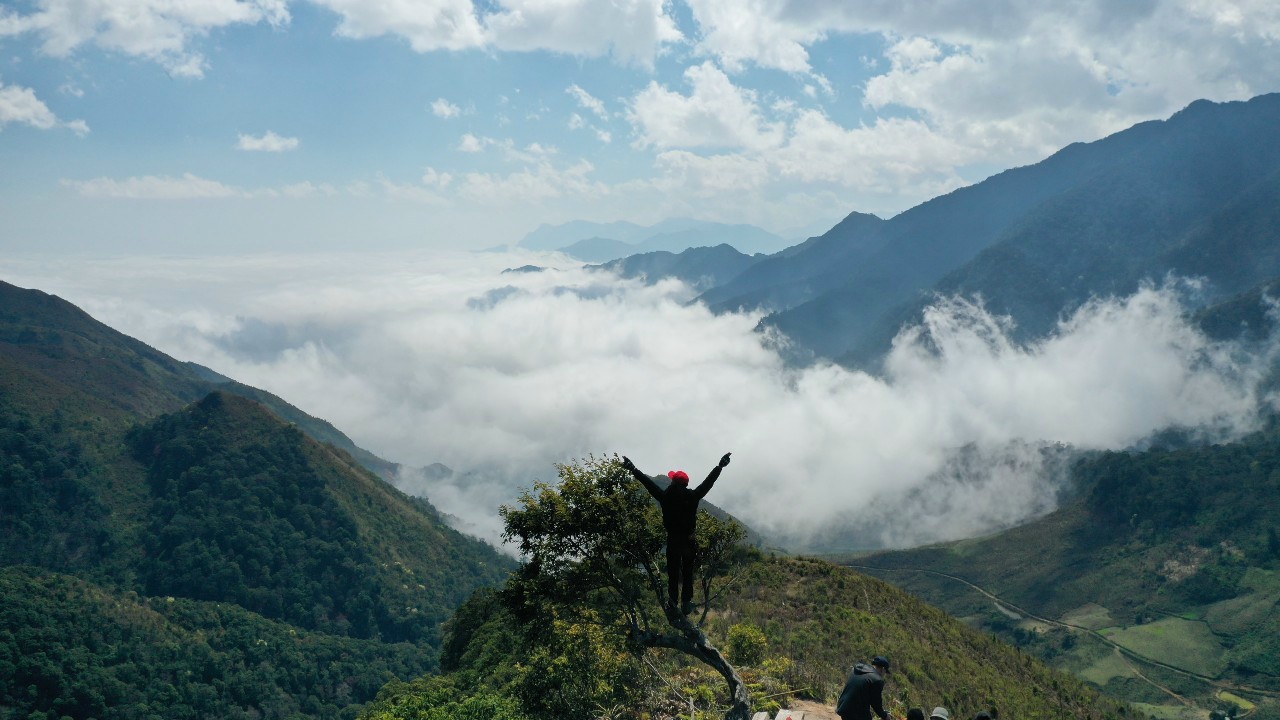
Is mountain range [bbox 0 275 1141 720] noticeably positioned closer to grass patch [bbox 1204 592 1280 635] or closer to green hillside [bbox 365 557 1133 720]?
green hillside [bbox 365 557 1133 720]

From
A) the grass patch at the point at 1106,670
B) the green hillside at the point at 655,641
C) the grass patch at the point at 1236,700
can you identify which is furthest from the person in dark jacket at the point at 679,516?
the grass patch at the point at 1106,670

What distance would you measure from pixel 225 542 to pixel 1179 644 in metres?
229

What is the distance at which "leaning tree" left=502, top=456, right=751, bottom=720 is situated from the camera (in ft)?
52.5

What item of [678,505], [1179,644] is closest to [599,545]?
[678,505]

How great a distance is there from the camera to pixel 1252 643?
162375 millimetres

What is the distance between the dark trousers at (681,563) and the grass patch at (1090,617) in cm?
21717

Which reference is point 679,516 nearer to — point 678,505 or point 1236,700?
point 678,505

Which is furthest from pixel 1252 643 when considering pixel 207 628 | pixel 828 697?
pixel 207 628

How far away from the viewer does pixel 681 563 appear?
14.8 metres

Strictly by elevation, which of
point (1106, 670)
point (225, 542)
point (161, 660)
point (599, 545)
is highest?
point (599, 545)

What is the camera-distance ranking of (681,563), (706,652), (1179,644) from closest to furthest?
(681,563) → (706,652) → (1179,644)

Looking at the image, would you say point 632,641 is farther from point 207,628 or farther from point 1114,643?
point 1114,643

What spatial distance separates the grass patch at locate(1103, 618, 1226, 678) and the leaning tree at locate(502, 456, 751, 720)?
19985 centimetres

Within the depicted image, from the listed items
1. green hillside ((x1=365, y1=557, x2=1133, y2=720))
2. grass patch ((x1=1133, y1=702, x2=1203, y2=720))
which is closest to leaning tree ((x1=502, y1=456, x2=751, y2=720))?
green hillside ((x1=365, y1=557, x2=1133, y2=720))
